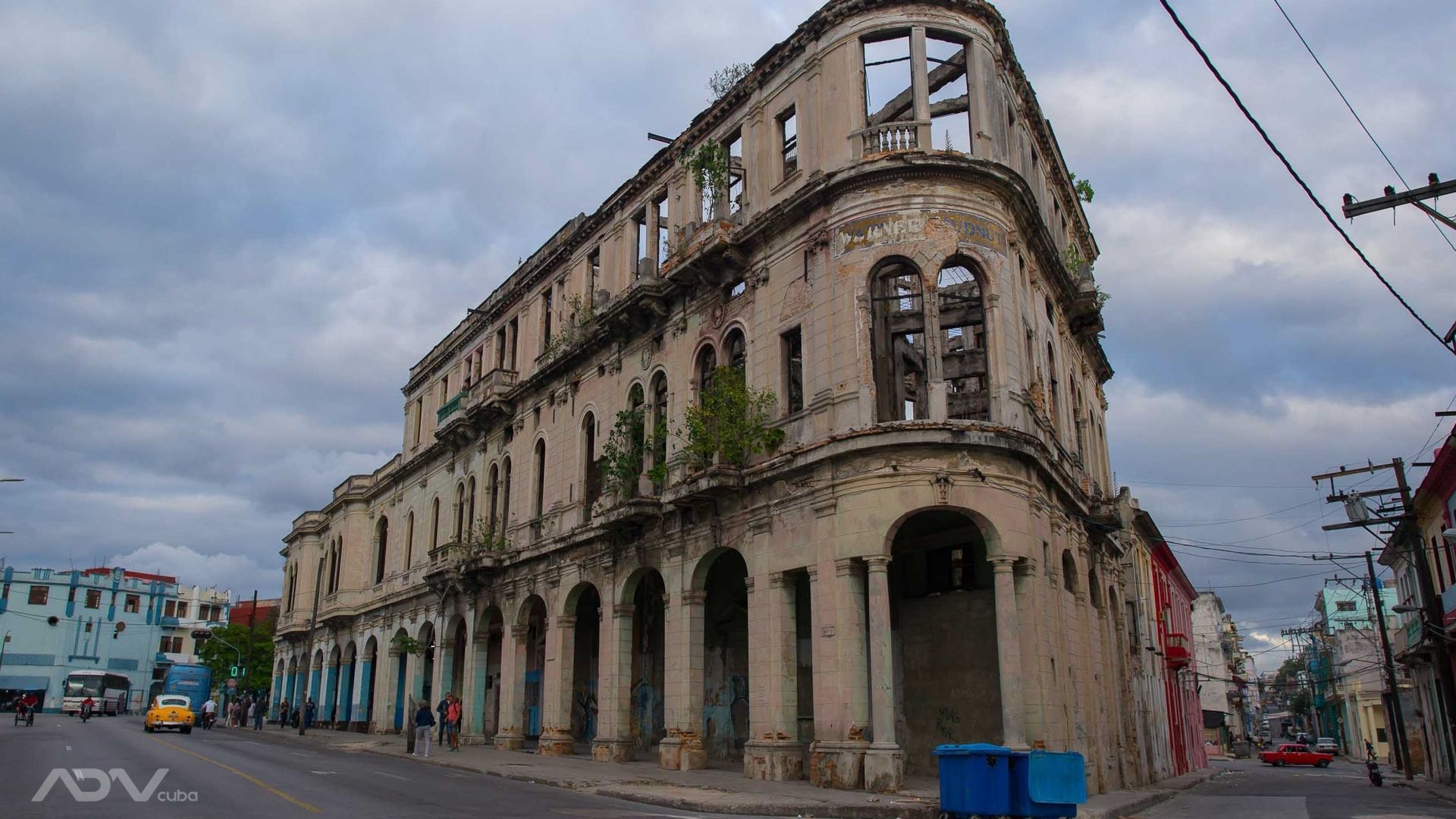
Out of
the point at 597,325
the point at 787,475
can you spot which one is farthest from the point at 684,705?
the point at 597,325

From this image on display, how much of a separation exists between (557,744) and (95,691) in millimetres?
54135

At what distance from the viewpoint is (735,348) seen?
2448 centimetres

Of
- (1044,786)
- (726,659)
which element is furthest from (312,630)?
(1044,786)

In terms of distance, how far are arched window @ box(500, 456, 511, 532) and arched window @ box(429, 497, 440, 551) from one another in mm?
6772

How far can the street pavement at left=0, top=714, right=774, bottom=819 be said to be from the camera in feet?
40.9

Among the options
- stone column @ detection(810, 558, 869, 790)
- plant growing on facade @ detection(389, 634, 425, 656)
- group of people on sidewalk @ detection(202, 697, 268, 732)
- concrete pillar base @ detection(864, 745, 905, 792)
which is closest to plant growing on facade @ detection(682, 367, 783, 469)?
stone column @ detection(810, 558, 869, 790)

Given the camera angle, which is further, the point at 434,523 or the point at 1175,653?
the point at 434,523

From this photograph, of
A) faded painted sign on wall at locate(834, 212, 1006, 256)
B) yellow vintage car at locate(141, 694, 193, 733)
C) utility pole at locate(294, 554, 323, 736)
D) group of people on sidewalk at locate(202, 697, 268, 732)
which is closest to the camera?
faded painted sign on wall at locate(834, 212, 1006, 256)

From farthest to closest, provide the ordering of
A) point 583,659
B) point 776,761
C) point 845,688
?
point 583,659 < point 776,761 < point 845,688

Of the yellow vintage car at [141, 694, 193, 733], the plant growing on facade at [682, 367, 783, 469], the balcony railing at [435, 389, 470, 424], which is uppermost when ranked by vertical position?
the balcony railing at [435, 389, 470, 424]

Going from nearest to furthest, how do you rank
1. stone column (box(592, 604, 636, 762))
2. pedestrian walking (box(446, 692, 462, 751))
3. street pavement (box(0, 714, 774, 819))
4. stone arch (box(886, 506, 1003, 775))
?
1. street pavement (box(0, 714, 774, 819))
2. stone arch (box(886, 506, 1003, 775))
3. stone column (box(592, 604, 636, 762))
4. pedestrian walking (box(446, 692, 462, 751))

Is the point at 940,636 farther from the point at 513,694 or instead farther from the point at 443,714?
the point at 443,714

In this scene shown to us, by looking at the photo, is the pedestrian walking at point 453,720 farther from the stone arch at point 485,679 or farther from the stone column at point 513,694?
the stone arch at point 485,679

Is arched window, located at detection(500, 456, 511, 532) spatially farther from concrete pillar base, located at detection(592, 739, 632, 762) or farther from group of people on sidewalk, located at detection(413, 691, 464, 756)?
concrete pillar base, located at detection(592, 739, 632, 762)
